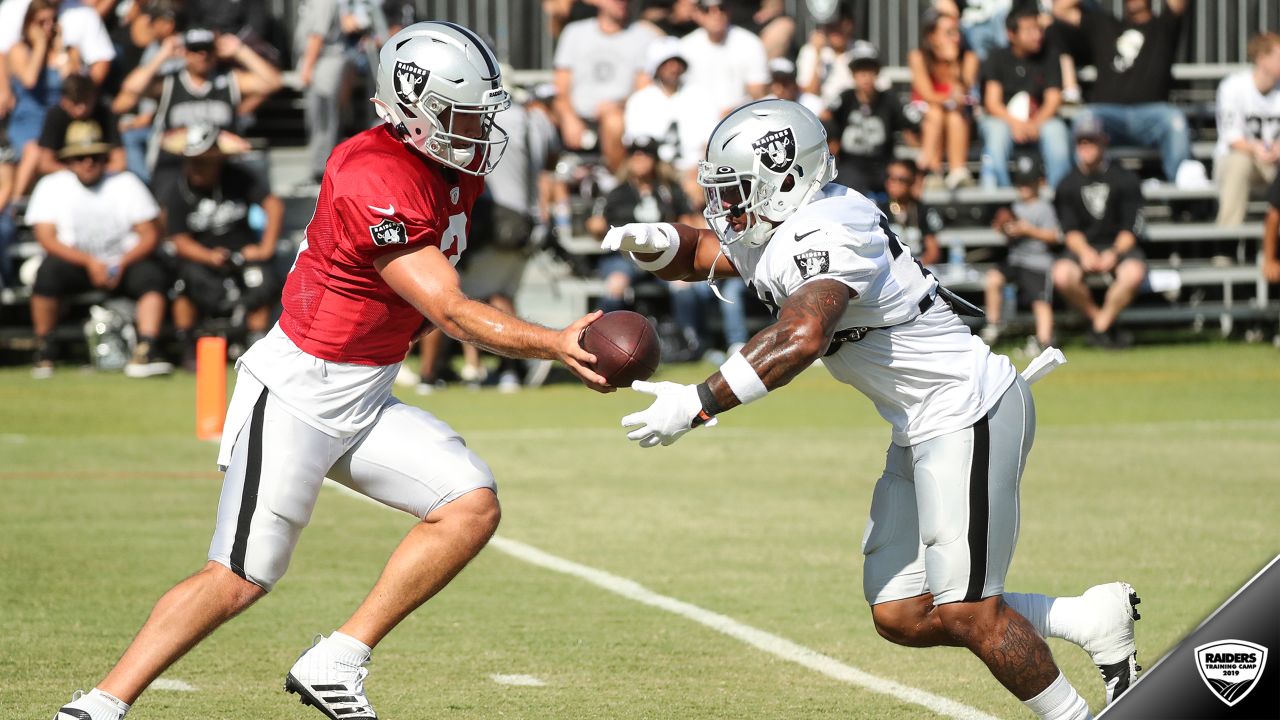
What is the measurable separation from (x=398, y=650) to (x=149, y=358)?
825 centimetres

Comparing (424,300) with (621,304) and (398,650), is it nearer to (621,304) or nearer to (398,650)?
(398,650)

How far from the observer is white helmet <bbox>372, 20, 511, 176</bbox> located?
15.5 ft

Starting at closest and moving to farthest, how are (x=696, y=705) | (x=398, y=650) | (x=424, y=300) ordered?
(x=424, y=300) → (x=696, y=705) → (x=398, y=650)

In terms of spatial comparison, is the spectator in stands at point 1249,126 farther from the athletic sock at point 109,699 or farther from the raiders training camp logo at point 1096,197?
the athletic sock at point 109,699

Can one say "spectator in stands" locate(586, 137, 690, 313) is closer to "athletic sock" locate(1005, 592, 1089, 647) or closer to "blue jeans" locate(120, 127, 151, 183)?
"blue jeans" locate(120, 127, 151, 183)

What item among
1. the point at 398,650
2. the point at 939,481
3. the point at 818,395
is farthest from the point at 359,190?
the point at 818,395

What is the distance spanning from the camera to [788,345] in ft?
13.8

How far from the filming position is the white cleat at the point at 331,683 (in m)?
4.60

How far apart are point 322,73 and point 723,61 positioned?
3531 mm

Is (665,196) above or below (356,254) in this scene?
below

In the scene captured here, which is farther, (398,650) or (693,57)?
(693,57)

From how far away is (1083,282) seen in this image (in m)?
15.1

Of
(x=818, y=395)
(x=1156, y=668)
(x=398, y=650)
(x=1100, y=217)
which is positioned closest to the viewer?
(x=1156, y=668)

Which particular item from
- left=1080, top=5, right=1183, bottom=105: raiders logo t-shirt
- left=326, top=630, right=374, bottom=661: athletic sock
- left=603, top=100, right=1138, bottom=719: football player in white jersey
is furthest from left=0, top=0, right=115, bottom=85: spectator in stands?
left=603, top=100, right=1138, bottom=719: football player in white jersey
